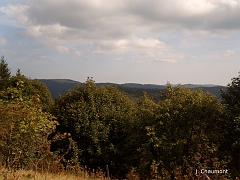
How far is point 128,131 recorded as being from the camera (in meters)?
16.5

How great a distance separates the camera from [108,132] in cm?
1780

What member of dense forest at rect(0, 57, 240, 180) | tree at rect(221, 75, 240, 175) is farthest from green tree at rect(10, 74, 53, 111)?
tree at rect(221, 75, 240, 175)

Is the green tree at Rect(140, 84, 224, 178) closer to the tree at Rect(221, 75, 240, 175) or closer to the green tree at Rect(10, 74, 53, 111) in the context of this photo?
the tree at Rect(221, 75, 240, 175)

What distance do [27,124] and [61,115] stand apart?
1005 cm

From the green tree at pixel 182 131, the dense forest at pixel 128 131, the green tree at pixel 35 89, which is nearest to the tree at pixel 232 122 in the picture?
the dense forest at pixel 128 131

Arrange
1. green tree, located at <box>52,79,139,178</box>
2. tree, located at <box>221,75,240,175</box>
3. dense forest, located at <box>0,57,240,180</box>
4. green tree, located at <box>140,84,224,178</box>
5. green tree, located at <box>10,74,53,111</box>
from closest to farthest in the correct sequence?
dense forest, located at <box>0,57,240,180</box> < tree, located at <box>221,75,240,175</box> < green tree, located at <box>140,84,224,178</box> < green tree, located at <box>52,79,139,178</box> < green tree, located at <box>10,74,53,111</box>

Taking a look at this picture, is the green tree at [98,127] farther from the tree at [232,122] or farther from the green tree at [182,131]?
the tree at [232,122]

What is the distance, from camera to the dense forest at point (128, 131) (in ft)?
27.7

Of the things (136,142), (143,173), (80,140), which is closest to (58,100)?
(80,140)

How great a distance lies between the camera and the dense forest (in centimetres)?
845

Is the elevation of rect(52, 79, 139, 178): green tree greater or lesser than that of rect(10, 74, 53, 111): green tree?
lesser

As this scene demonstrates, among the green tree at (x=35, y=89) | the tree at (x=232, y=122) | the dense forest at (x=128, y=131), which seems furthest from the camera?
the green tree at (x=35, y=89)

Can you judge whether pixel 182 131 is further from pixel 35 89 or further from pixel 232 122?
pixel 35 89

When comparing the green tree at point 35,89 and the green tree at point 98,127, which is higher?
the green tree at point 35,89
